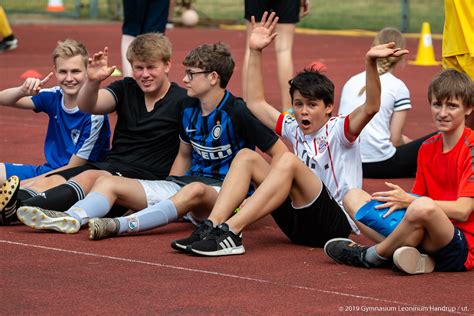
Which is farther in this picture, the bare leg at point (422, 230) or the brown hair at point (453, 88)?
the brown hair at point (453, 88)

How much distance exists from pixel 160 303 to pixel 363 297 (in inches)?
36.2

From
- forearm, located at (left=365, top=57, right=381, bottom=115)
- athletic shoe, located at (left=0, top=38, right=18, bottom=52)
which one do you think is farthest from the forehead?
athletic shoe, located at (left=0, top=38, right=18, bottom=52)

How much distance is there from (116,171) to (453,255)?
2416 millimetres

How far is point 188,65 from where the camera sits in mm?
6965

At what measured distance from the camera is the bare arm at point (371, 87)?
5902mm

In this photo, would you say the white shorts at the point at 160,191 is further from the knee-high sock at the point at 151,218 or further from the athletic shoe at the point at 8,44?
the athletic shoe at the point at 8,44

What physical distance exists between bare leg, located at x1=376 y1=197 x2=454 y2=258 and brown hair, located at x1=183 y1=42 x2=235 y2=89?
176 centimetres

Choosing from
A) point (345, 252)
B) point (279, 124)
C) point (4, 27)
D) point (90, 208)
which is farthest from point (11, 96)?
point (4, 27)

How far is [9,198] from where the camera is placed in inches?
261

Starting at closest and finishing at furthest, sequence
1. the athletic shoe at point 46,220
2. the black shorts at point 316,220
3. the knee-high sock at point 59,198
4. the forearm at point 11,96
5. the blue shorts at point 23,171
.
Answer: the black shorts at point 316,220
the athletic shoe at point 46,220
the knee-high sock at point 59,198
the forearm at point 11,96
the blue shorts at point 23,171

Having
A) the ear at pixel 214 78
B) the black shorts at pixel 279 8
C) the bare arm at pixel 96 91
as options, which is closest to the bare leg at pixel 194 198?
the ear at pixel 214 78

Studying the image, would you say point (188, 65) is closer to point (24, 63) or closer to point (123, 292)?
point (123, 292)

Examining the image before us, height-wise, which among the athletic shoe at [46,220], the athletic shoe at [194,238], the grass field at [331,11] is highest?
the athletic shoe at [194,238]

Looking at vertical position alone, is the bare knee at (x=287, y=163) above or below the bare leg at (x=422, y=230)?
above
